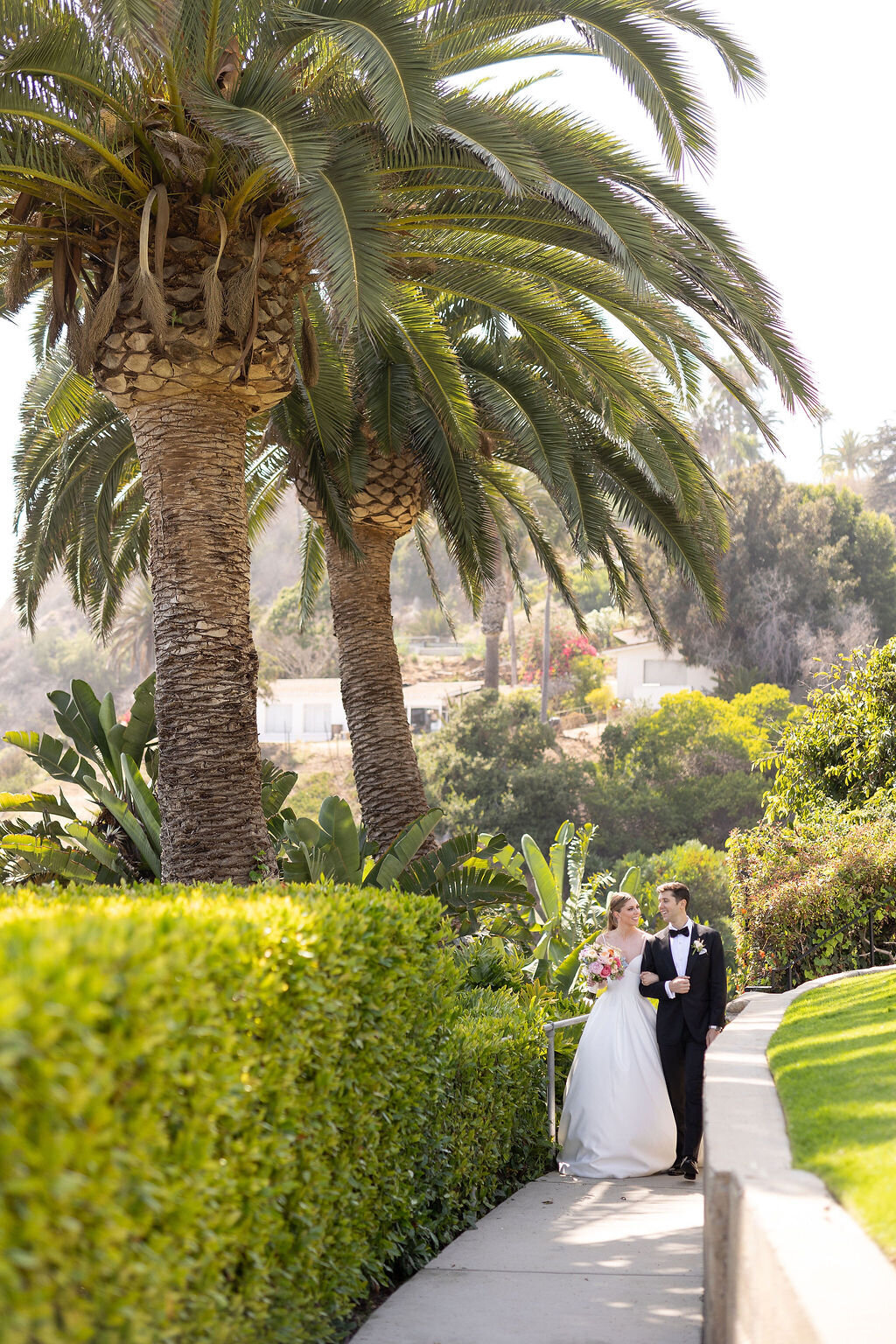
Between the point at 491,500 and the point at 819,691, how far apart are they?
14.9 feet

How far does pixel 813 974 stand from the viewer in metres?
10.7

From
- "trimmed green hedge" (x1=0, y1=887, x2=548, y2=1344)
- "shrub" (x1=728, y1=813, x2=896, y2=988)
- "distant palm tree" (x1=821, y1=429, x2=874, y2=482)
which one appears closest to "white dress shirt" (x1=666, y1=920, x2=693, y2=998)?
"trimmed green hedge" (x1=0, y1=887, x2=548, y2=1344)

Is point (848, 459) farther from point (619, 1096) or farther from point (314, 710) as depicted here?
point (619, 1096)

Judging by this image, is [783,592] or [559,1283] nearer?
[559,1283]

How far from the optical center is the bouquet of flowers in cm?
762

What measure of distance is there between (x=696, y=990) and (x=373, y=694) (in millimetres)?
5280

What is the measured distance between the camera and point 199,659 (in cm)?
776

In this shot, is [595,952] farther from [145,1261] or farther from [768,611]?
[768,611]

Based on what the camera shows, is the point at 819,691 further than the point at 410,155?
Yes

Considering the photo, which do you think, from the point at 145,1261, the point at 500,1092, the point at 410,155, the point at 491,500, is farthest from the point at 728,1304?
the point at 491,500

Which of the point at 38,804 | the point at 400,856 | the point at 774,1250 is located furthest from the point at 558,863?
the point at 774,1250

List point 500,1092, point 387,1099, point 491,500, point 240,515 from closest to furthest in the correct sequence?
point 387,1099 → point 500,1092 → point 240,515 → point 491,500

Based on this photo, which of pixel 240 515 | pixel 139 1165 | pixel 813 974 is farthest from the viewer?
pixel 813 974

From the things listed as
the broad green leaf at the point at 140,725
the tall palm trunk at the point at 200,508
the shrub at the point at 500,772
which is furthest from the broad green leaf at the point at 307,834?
the shrub at the point at 500,772
